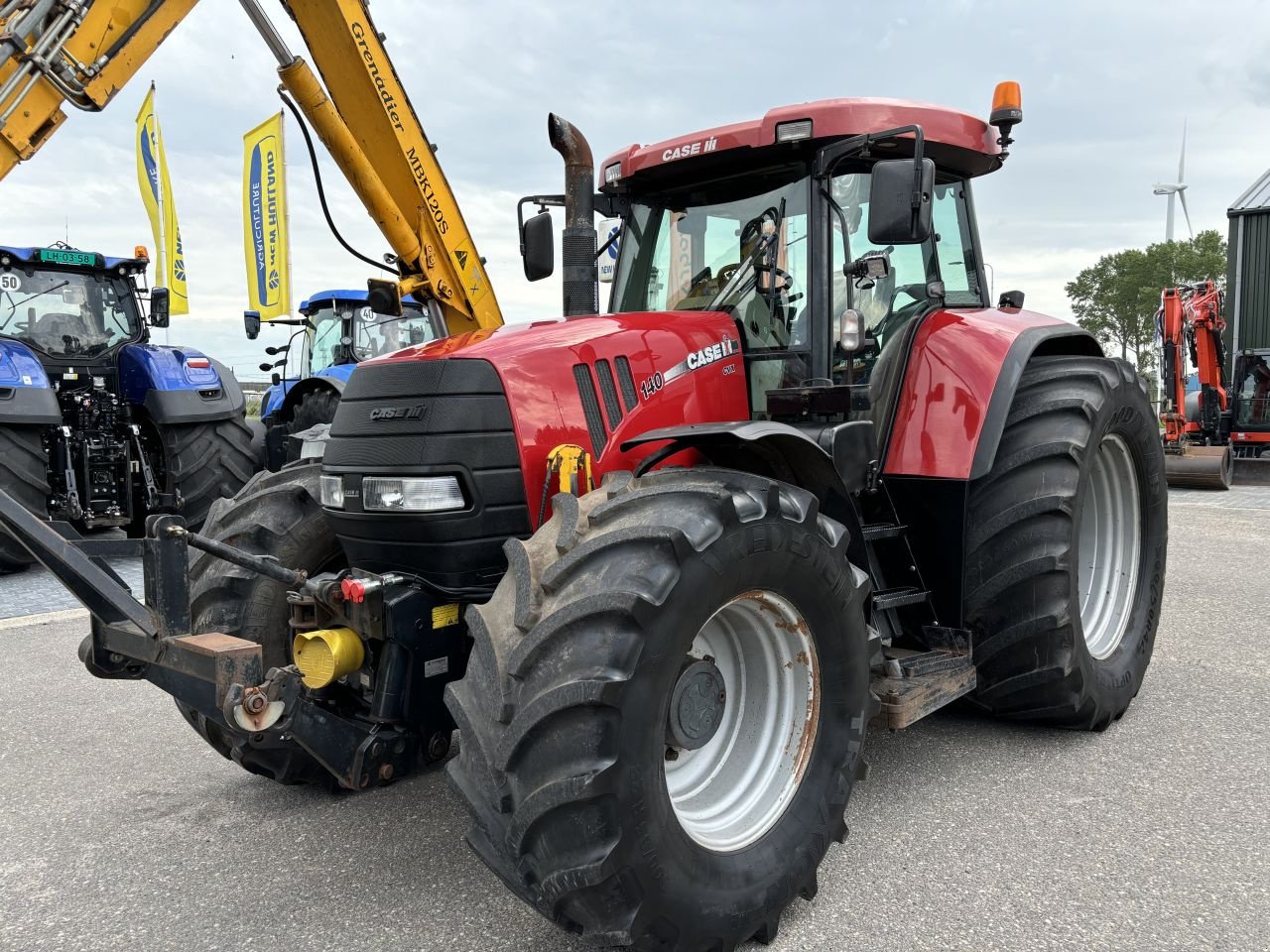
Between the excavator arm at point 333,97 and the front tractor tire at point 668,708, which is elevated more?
the excavator arm at point 333,97

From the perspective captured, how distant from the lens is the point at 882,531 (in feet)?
11.4

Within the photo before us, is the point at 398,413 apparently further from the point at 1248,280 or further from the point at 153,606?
the point at 1248,280

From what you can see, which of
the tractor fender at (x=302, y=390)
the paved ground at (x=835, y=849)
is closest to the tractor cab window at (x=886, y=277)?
the paved ground at (x=835, y=849)

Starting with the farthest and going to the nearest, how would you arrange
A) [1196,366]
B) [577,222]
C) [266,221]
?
[1196,366] → [266,221] → [577,222]

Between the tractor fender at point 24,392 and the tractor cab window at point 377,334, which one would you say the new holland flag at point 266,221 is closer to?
the tractor cab window at point 377,334

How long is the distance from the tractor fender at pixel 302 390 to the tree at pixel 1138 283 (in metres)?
32.9

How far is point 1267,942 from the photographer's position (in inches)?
92.9

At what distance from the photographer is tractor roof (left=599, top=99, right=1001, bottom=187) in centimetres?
330

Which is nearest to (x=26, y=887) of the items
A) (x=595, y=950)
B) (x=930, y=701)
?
(x=595, y=950)

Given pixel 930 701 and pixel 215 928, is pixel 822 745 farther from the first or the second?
pixel 215 928

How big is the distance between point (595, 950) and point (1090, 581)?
2874mm

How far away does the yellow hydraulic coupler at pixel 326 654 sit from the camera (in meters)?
2.71

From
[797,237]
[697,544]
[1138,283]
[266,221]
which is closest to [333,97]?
[797,237]

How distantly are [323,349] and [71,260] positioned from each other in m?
2.89
